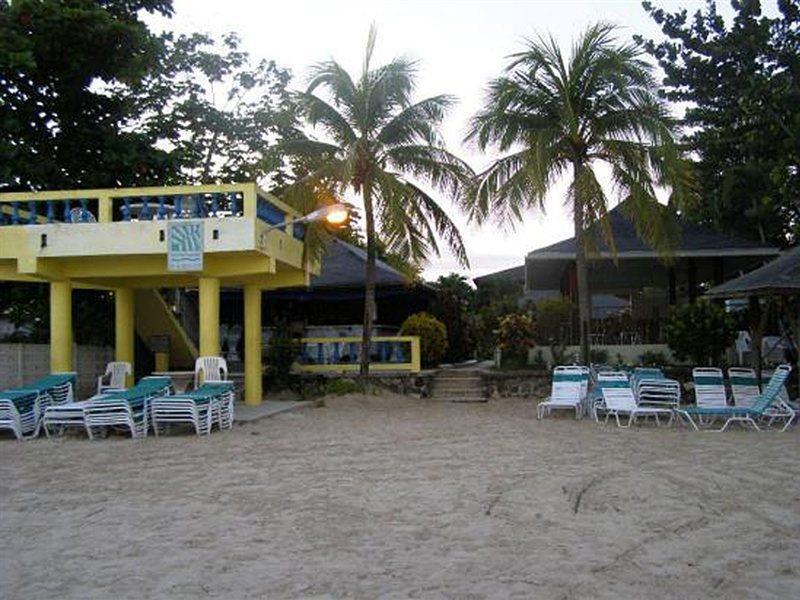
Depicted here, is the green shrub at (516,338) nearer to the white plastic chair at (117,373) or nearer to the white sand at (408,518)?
the white sand at (408,518)

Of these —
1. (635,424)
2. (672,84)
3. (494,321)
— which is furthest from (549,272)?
(635,424)

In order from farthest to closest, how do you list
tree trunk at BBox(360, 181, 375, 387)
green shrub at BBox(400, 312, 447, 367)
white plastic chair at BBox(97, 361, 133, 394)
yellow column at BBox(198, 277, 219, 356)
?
1. green shrub at BBox(400, 312, 447, 367)
2. tree trunk at BBox(360, 181, 375, 387)
3. white plastic chair at BBox(97, 361, 133, 394)
4. yellow column at BBox(198, 277, 219, 356)

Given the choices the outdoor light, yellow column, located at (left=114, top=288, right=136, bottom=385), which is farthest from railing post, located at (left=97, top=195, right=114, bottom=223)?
the outdoor light

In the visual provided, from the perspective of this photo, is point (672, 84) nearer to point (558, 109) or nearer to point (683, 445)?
point (558, 109)

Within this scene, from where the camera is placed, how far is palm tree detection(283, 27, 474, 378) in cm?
1793

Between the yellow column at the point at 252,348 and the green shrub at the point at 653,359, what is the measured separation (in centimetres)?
903

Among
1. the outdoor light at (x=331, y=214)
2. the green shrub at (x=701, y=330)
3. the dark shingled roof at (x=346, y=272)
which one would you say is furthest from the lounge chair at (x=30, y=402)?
the green shrub at (x=701, y=330)

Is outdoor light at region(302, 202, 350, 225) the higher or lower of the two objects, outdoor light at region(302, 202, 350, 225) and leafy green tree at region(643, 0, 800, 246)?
the lower

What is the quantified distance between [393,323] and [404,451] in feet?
45.7

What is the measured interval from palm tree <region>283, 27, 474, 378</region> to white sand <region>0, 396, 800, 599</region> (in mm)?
7322

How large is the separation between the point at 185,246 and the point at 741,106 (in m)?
17.4

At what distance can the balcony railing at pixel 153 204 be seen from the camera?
14.6 metres

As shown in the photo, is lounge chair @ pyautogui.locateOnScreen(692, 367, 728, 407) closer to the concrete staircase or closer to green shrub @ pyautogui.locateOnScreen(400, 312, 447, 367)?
the concrete staircase

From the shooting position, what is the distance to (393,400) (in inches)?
734
